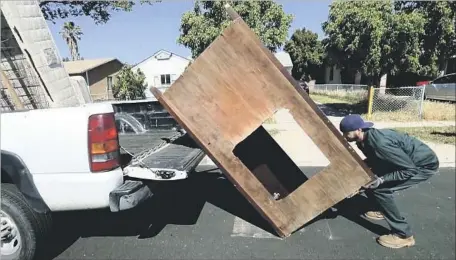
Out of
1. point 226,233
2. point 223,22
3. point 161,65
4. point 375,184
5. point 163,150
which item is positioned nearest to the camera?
point 375,184

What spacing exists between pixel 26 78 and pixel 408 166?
4155 millimetres

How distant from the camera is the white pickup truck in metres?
2.66

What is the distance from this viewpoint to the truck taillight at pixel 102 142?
2691 millimetres

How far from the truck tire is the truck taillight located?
0.61m

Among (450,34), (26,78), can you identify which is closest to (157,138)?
(26,78)

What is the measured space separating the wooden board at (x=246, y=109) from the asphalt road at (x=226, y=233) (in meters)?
0.50

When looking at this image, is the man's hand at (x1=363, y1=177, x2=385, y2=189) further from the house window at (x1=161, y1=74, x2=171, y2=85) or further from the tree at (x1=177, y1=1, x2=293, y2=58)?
the house window at (x1=161, y1=74, x2=171, y2=85)

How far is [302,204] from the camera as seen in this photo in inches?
122

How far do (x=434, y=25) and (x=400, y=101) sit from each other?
2.54 metres

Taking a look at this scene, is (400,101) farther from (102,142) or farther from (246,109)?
(102,142)

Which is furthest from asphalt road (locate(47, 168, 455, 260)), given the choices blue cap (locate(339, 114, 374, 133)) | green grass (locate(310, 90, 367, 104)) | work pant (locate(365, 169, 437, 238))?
green grass (locate(310, 90, 367, 104))

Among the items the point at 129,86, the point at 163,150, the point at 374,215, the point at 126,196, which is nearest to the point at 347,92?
the point at 129,86

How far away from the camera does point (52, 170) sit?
2709 mm

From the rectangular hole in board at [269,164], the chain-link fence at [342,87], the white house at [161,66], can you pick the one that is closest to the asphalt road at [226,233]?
the rectangular hole in board at [269,164]
